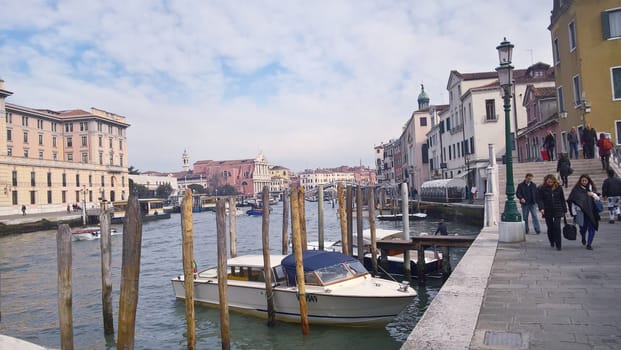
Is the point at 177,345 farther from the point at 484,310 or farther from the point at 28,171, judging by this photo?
the point at 28,171

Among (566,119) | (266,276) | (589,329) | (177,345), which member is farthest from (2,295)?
(566,119)

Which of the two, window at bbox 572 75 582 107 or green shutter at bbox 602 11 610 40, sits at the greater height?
green shutter at bbox 602 11 610 40

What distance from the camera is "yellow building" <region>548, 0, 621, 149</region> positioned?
64.9 ft

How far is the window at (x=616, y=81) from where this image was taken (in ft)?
65.4

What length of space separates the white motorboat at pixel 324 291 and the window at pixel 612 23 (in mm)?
15965

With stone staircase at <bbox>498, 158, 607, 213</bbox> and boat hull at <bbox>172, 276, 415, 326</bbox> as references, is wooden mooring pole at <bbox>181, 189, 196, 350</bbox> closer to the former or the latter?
boat hull at <bbox>172, 276, 415, 326</bbox>

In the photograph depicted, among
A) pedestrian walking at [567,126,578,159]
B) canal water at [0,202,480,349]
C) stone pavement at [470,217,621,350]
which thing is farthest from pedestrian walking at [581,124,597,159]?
stone pavement at [470,217,621,350]

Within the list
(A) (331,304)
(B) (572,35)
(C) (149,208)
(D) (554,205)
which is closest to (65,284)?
(A) (331,304)

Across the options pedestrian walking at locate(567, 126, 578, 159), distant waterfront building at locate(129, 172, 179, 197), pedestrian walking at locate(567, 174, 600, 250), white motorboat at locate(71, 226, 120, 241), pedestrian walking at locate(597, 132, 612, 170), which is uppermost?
distant waterfront building at locate(129, 172, 179, 197)

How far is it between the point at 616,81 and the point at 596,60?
1.19 meters

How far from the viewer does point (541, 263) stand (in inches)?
314

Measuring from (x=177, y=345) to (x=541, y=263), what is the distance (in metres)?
7.78

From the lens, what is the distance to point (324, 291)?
10.5 m

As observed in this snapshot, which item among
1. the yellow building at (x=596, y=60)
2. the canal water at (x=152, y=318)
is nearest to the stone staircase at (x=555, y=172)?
the yellow building at (x=596, y=60)
